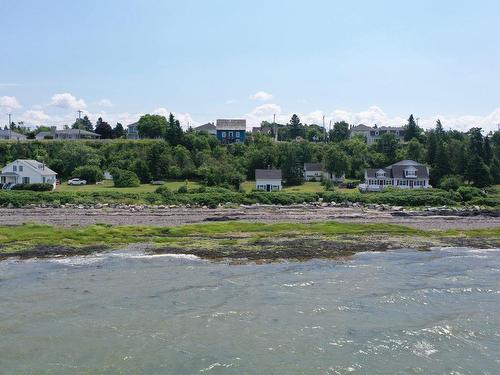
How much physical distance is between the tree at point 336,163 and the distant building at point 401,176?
3562mm

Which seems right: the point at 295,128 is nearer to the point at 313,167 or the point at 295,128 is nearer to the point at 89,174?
the point at 313,167

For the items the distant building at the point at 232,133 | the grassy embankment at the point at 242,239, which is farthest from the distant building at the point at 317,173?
the grassy embankment at the point at 242,239

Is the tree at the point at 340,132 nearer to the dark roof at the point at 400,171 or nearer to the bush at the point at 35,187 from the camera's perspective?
the dark roof at the point at 400,171

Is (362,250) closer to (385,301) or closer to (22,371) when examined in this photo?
(385,301)

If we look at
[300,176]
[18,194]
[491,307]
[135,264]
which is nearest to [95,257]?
[135,264]

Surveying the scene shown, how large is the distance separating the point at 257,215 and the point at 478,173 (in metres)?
33.0

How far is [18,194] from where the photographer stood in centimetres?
5300

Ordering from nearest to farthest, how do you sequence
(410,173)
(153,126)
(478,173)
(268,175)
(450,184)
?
1. (450,184)
2. (268,175)
3. (478,173)
4. (410,173)
5. (153,126)

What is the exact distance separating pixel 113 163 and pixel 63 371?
6071cm

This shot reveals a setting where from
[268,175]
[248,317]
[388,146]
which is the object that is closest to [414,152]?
[388,146]

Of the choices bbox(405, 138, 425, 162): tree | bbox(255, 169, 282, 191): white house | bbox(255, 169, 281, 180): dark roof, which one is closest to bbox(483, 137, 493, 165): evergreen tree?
bbox(405, 138, 425, 162): tree

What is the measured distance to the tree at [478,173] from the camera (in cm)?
6500

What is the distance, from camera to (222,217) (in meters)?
43.8

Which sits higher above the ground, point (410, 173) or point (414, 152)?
point (414, 152)
